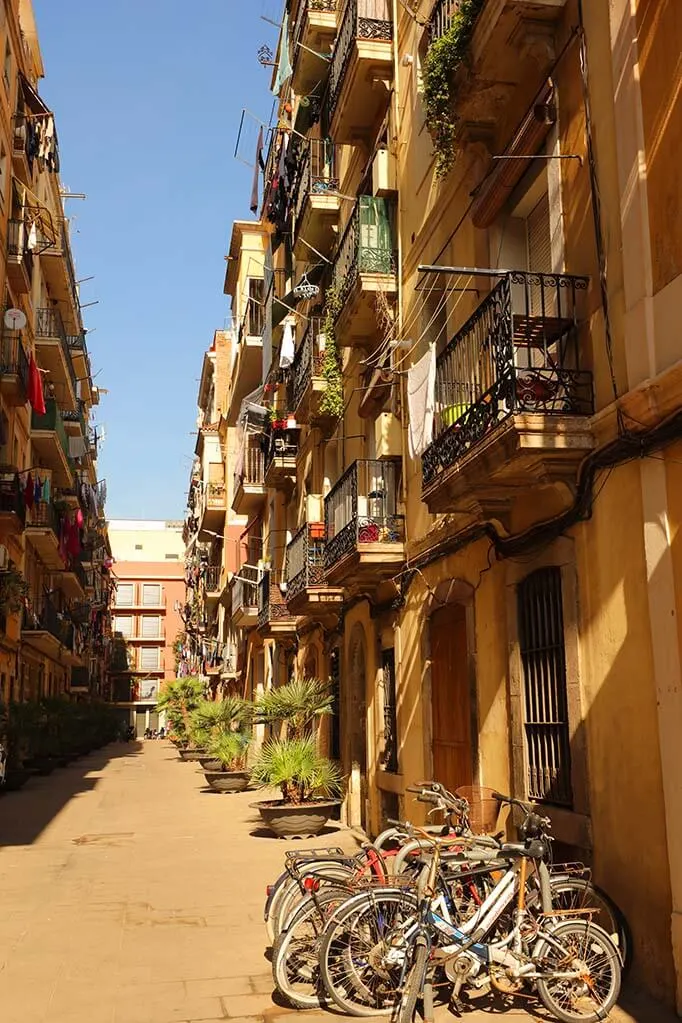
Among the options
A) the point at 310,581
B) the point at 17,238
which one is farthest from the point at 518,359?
the point at 17,238

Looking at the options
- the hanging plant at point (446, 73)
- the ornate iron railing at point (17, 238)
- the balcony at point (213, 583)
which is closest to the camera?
the hanging plant at point (446, 73)

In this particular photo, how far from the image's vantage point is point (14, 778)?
83.9ft

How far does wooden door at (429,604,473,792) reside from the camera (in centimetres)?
1157

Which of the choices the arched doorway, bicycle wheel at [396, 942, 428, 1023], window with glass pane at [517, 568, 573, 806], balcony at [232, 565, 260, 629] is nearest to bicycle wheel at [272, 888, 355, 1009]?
bicycle wheel at [396, 942, 428, 1023]

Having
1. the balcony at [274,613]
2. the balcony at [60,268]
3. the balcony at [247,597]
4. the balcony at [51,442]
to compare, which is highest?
the balcony at [60,268]

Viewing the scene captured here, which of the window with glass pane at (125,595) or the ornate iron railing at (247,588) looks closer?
the ornate iron railing at (247,588)

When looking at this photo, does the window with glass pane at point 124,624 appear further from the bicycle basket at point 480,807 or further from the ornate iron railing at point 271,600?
the bicycle basket at point 480,807

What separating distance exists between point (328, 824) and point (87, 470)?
40228 millimetres

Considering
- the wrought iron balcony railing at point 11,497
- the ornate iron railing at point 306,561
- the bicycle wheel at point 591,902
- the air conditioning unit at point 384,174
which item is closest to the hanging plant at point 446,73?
the air conditioning unit at point 384,174

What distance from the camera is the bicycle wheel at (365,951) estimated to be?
6.46 metres

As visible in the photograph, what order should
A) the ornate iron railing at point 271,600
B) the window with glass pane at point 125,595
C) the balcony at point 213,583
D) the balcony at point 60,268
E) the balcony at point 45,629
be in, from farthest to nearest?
the window with glass pane at point 125,595 → the balcony at point 213,583 → the balcony at point 60,268 → the balcony at point 45,629 → the ornate iron railing at point 271,600

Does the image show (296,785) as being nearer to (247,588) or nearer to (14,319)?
(14,319)

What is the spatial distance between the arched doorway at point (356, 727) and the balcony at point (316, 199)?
8.02 m

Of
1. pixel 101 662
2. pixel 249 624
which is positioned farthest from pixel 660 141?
pixel 101 662
